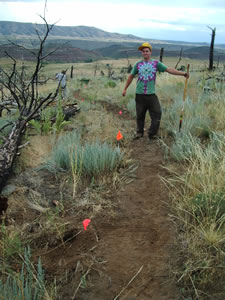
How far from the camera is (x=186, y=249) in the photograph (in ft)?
7.63

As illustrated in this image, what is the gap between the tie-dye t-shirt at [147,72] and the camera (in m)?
5.00

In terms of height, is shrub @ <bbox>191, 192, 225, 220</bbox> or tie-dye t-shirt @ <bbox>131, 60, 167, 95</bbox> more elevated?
tie-dye t-shirt @ <bbox>131, 60, 167, 95</bbox>

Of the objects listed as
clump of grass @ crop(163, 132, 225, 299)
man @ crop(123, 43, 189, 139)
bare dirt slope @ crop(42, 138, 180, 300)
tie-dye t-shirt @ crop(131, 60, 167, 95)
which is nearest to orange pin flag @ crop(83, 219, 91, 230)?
bare dirt slope @ crop(42, 138, 180, 300)

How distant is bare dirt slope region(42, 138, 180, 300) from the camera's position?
80.7 inches

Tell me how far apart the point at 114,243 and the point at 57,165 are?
1.82 m

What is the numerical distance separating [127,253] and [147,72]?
3550 mm

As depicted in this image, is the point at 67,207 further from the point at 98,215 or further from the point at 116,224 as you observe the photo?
the point at 116,224

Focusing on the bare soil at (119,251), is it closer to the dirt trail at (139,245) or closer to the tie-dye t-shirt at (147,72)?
the dirt trail at (139,245)

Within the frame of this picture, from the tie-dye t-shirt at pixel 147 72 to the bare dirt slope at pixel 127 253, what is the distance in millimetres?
2330

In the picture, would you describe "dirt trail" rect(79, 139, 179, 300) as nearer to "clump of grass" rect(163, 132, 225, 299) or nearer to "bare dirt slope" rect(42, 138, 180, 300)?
"bare dirt slope" rect(42, 138, 180, 300)

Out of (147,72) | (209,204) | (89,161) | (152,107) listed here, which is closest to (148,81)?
(147,72)

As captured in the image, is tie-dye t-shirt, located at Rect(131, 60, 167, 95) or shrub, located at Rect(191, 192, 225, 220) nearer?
shrub, located at Rect(191, 192, 225, 220)

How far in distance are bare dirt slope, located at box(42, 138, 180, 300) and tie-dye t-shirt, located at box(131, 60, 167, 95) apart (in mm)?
2330

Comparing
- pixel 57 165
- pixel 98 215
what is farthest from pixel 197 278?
pixel 57 165
